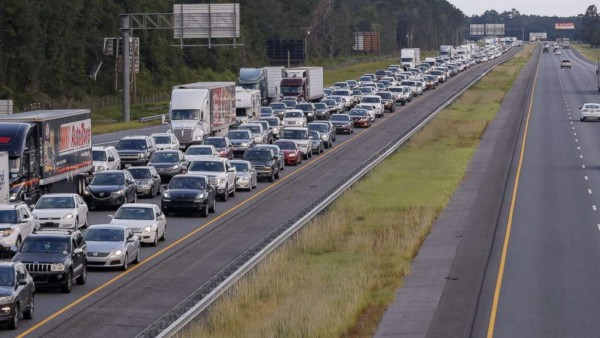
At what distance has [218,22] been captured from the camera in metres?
79.2

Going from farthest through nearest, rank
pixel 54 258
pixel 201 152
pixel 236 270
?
pixel 201 152
pixel 236 270
pixel 54 258

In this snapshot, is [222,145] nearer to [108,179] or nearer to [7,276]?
[108,179]

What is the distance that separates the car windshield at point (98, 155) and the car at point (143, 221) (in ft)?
51.0

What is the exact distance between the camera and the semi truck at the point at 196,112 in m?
66.2

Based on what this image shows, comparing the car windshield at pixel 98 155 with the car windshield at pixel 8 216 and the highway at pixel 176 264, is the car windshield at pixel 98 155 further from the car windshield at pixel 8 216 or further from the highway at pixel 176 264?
the car windshield at pixel 8 216

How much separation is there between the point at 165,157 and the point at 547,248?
22.6 metres

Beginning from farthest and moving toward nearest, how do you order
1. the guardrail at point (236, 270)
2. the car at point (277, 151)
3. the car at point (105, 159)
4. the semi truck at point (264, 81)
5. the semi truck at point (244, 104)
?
the semi truck at point (264, 81), the semi truck at point (244, 104), the car at point (277, 151), the car at point (105, 159), the guardrail at point (236, 270)

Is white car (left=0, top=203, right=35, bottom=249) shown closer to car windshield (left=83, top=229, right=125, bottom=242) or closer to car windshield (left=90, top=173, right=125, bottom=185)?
car windshield (left=83, top=229, right=125, bottom=242)

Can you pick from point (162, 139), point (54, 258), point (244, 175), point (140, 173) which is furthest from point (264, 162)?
point (54, 258)

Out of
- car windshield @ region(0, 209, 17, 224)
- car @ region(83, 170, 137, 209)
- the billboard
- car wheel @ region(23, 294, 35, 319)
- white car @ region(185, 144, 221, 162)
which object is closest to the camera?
car wheel @ region(23, 294, 35, 319)

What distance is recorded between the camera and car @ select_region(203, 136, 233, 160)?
204 ft

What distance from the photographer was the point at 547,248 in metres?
Result: 38.3

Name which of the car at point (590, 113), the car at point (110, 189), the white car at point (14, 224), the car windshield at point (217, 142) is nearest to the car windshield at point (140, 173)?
the car at point (110, 189)

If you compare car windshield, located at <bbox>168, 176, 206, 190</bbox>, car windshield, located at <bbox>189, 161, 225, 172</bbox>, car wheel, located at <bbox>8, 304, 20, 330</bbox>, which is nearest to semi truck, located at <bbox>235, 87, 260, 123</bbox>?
car windshield, located at <bbox>189, 161, 225, 172</bbox>
